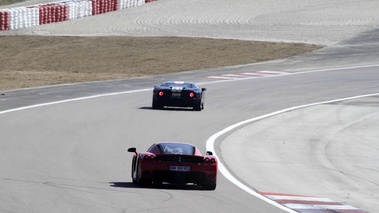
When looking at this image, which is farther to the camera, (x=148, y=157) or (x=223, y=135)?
(x=223, y=135)

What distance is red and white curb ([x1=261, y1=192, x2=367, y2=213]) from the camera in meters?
17.2

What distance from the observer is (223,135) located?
32312 mm

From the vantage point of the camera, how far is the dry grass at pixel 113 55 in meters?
52.4

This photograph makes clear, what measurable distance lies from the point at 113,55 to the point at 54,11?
16476 millimetres

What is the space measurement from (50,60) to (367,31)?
78.0 ft

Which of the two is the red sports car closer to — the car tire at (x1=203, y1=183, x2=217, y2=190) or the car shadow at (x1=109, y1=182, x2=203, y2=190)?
the car tire at (x1=203, y1=183, x2=217, y2=190)

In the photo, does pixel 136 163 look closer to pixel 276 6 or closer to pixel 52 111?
pixel 52 111

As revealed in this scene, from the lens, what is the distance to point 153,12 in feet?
263

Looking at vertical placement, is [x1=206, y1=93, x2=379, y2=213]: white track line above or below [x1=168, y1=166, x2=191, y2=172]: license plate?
below

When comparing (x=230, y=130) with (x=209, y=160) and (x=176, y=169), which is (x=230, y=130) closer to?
(x=209, y=160)

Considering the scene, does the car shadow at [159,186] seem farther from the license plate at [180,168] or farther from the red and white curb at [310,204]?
the red and white curb at [310,204]

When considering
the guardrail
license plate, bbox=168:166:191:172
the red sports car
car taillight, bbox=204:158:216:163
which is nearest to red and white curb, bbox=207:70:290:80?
the guardrail

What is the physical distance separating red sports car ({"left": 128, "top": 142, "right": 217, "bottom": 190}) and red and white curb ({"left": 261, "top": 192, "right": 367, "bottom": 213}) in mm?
1192

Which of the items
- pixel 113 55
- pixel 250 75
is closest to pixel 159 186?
pixel 250 75
